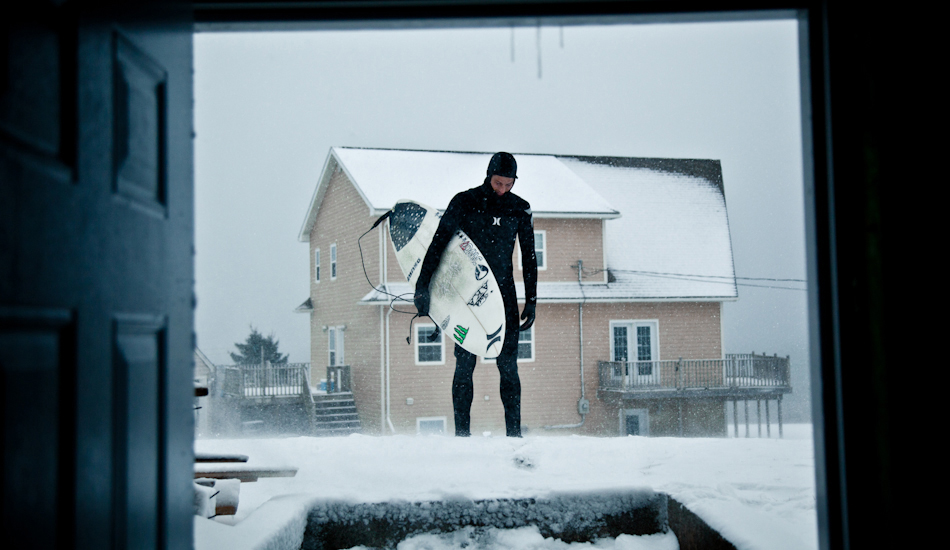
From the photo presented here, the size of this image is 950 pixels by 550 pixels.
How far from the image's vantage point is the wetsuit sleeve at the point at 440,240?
16.0 feet

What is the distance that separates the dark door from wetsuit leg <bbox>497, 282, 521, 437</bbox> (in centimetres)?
336

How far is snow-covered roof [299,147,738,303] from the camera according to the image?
1581cm

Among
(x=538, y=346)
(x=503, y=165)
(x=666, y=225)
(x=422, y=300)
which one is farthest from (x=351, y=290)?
(x=503, y=165)

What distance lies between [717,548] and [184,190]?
198 cm

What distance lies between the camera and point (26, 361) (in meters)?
0.92

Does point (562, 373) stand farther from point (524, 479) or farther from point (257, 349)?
point (257, 349)

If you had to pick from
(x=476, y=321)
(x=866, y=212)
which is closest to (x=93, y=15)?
(x=866, y=212)

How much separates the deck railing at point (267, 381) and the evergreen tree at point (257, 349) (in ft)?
73.8

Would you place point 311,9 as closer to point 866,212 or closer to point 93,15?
point 93,15

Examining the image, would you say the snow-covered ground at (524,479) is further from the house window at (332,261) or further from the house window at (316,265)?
the house window at (316,265)

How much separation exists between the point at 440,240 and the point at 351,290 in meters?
12.2

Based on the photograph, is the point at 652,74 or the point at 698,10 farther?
the point at 652,74

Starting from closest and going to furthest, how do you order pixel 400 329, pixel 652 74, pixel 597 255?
pixel 400 329, pixel 597 255, pixel 652 74

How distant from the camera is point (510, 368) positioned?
187 inches
